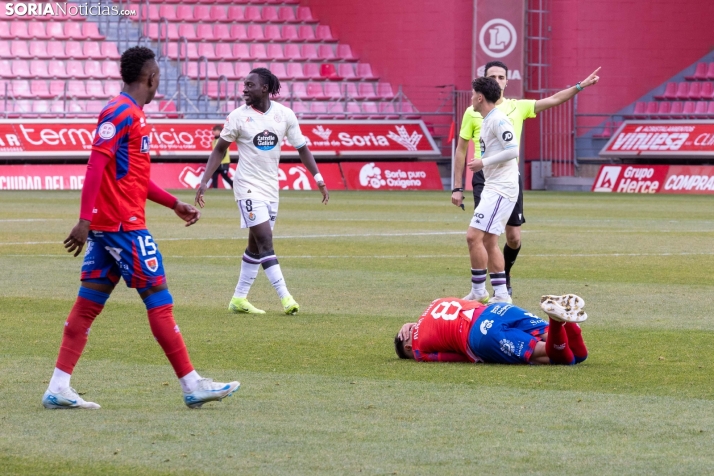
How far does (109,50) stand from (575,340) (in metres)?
34.0

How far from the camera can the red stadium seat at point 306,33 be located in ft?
134

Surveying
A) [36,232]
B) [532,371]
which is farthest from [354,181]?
[532,371]

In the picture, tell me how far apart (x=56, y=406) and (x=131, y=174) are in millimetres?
1185

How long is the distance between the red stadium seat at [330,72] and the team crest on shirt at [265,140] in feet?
98.9

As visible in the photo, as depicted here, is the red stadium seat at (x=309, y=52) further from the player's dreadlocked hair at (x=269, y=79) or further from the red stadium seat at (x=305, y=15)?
the player's dreadlocked hair at (x=269, y=79)

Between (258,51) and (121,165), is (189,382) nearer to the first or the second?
(121,165)

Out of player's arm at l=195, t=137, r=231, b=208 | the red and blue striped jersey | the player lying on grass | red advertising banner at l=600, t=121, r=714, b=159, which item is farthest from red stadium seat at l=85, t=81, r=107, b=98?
the red and blue striped jersey

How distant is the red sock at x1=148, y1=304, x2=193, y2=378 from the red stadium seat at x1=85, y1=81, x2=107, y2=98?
32082 millimetres

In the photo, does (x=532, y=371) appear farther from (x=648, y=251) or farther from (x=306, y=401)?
(x=648, y=251)

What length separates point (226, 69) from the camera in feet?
129

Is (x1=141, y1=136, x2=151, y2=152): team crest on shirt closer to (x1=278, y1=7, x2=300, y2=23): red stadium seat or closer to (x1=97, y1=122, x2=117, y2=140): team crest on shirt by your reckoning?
(x1=97, y1=122, x2=117, y2=140): team crest on shirt

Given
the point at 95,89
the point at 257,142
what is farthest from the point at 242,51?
the point at 257,142

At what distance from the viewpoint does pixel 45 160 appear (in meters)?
34.5

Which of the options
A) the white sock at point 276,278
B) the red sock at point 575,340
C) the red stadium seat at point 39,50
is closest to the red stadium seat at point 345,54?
the red stadium seat at point 39,50
